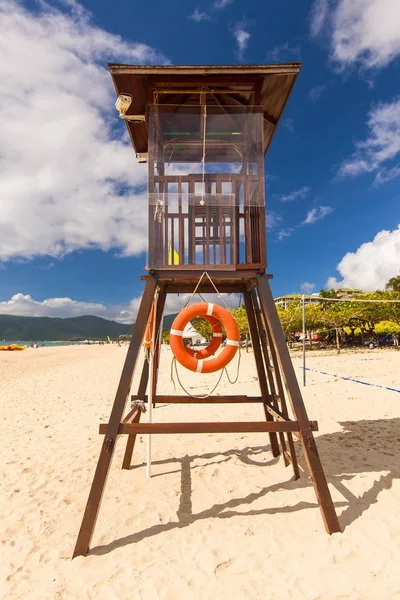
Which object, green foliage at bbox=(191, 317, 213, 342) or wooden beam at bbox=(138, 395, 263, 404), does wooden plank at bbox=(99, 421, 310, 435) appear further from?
green foliage at bbox=(191, 317, 213, 342)

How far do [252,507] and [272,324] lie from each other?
1.95 metres

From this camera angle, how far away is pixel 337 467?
4.70m

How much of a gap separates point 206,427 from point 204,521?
99 cm

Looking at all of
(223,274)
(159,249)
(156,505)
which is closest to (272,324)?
(223,274)

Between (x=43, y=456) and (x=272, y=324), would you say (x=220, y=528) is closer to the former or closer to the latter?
(x=272, y=324)

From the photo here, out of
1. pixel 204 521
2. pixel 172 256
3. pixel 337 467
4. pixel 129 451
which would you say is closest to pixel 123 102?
pixel 172 256

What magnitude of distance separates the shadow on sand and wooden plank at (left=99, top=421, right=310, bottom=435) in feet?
3.19

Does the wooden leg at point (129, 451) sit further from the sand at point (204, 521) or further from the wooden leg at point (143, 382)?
the sand at point (204, 521)

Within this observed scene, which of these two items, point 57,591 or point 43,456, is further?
point 43,456

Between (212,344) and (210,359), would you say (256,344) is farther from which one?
(210,359)

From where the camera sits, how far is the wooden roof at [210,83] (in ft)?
12.6

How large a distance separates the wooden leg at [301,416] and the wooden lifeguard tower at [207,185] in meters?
0.01

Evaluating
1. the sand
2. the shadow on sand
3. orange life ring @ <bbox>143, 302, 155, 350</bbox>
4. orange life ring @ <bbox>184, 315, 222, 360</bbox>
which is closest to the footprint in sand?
the sand

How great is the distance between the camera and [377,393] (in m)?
9.75
